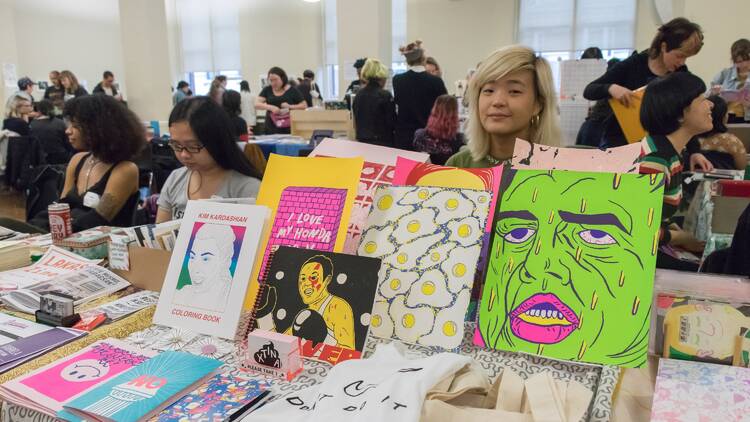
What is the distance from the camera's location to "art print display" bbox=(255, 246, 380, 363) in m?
1.01

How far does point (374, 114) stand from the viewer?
4633 millimetres

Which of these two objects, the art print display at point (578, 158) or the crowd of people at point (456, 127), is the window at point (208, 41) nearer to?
the crowd of people at point (456, 127)

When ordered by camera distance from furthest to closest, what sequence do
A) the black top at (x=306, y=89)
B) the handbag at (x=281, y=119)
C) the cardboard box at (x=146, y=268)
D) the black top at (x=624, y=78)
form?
the black top at (x=306, y=89), the handbag at (x=281, y=119), the black top at (x=624, y=78), the cardboard box at (x=146, y=268)

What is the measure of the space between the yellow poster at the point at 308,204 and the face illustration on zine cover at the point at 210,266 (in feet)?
0.19

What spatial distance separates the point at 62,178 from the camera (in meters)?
3.12

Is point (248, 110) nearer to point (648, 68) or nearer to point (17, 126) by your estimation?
point (17, 126)

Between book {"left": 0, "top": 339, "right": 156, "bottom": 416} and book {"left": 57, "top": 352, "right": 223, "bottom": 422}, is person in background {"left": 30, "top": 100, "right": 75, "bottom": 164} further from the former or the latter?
book {"left": 57, "top": 352, "right": 223, "bottom": 422}

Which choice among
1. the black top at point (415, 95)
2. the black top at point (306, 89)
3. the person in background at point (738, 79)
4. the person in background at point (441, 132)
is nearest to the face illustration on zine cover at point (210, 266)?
the person in background at point (441, 132)

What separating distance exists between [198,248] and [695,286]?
1.02 metres

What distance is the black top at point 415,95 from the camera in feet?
14.6

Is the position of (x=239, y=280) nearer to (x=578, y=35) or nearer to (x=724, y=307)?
(x=724, y=307)

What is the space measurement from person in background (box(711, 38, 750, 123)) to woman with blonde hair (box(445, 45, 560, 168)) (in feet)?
11.4

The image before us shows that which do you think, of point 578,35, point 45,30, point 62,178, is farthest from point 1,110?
point 578,35

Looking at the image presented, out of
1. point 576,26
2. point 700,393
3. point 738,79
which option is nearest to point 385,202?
point 700,393
